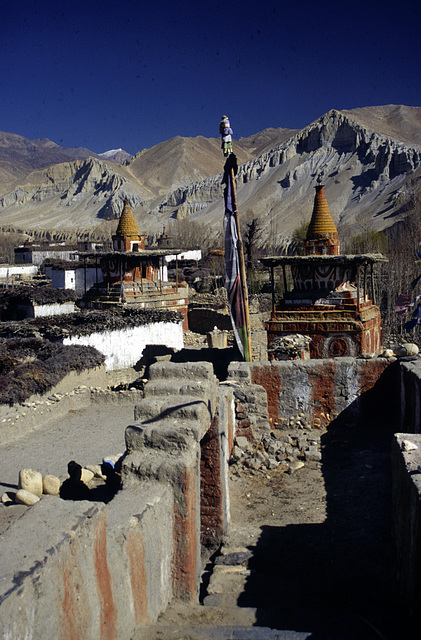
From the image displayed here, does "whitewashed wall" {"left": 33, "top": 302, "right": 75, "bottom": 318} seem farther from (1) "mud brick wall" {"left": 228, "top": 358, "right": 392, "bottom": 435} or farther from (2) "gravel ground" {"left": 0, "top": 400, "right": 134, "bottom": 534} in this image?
(1) "mud brick wall" {"left": 228, "top": 358, "right": 392, "bottom": 435}

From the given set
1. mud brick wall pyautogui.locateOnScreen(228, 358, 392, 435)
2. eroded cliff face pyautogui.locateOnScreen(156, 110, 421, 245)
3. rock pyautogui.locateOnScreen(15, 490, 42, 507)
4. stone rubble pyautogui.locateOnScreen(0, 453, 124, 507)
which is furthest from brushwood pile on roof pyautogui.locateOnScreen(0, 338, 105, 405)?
eroded cliff face pyautogui.locateOnScreen(156, 110, 421, 245)

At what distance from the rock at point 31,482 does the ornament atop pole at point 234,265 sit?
207 inches

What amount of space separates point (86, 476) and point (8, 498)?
1172 millimetres

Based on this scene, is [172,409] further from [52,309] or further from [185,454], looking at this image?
[52,309]

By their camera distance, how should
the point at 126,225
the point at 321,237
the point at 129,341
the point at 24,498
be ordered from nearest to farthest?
the point at 24,498
the point at 129,341
the point at 321,237
the point at 126,225

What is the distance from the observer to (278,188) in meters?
114

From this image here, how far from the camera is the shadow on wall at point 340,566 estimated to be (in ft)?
15.1

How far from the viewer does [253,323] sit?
29156 millimetres

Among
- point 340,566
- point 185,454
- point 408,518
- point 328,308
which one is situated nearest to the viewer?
point 408,518

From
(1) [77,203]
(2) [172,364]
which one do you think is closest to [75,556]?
(2) [172,364]

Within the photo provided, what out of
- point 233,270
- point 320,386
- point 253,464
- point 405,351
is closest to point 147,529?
point 253,464

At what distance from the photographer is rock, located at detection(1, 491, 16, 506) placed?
27.4 ft

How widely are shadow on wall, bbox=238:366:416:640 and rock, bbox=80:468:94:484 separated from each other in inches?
133

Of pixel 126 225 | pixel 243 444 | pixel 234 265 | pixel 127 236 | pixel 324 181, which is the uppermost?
pixel 324 181
